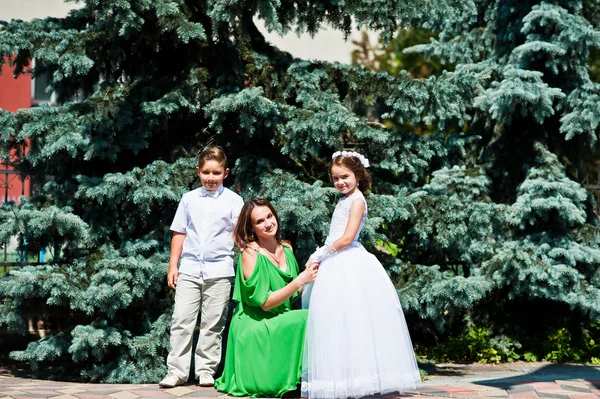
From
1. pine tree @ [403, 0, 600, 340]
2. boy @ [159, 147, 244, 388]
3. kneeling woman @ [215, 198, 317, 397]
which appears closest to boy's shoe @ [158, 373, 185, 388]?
boy @ [159, 147, 244, 388]

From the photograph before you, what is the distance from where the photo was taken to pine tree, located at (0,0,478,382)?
588cm

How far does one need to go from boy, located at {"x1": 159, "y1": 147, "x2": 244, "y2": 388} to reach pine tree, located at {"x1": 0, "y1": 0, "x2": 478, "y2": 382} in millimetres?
561

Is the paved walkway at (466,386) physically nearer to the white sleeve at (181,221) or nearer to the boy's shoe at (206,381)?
the boy's shoe at (206,381)

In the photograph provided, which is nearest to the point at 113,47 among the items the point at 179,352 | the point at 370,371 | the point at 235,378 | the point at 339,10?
the point at 339,10

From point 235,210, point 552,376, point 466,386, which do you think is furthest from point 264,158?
point 552,376

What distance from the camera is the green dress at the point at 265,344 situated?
189 inches

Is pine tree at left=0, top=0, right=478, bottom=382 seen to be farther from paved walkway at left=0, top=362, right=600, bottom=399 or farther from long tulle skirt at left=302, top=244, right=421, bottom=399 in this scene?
long tulle skirt at left=302, top=244, right=421, bottom=399

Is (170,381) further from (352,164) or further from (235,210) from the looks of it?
(352,164)

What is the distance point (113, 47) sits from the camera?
258 inches

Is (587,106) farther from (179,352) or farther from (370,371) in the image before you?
(179,352)

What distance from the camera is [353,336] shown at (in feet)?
15.0

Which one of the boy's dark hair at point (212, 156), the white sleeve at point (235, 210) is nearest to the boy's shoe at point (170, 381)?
the white sleeve at point (235, 210)

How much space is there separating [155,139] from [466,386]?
11.7ft

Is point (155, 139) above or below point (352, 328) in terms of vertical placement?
above
